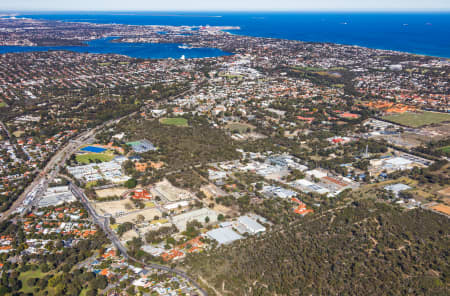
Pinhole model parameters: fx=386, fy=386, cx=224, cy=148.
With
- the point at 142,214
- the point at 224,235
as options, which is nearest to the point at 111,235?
the point at 142,214

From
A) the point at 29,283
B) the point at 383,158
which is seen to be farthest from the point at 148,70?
the point at 29,283

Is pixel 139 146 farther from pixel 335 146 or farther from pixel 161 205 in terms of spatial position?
pixel 335 146

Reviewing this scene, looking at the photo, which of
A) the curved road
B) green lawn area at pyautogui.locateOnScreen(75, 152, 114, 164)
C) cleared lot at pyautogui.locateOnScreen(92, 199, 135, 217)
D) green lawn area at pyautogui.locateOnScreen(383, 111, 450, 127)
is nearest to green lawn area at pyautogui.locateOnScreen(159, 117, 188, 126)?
green lawn area at pyautogui.locateOnScreen(75, 152, 114, 164)

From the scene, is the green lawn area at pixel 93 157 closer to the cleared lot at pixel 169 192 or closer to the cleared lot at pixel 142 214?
the cleared lot at pixel 169 192

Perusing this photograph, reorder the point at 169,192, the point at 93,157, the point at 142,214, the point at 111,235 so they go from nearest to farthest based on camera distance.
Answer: the point at 111,235 → the point at 142,214 → the point at 169,192 → the point at 93,157

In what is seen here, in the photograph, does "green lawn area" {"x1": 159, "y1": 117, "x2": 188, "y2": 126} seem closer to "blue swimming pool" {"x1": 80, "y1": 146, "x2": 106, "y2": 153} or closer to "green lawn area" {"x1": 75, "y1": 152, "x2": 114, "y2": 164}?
"blue swimming pool" {"x1": 80, "y1": 146, "x2": 106, "y2": 153}

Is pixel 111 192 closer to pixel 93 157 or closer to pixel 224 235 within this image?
pixel 93 157

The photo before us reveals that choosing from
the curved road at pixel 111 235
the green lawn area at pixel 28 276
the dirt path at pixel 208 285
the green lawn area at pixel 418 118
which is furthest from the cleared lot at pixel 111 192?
the green lawn area at pixel 418 118
